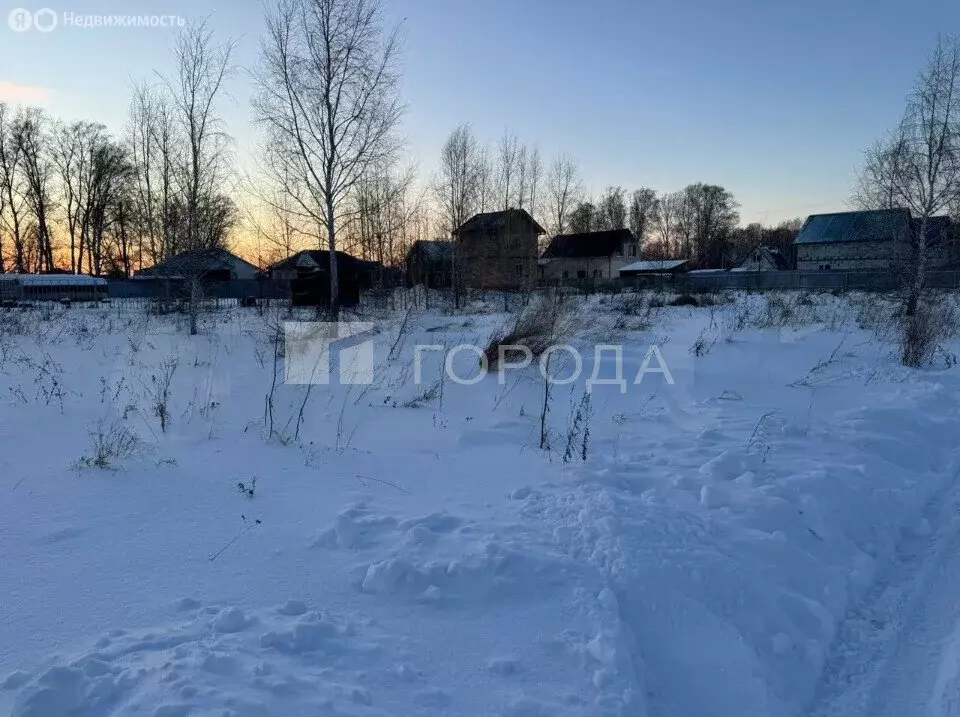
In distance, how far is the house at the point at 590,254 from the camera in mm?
53406

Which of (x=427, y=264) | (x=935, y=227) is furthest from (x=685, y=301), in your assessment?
(x=427, y=264)

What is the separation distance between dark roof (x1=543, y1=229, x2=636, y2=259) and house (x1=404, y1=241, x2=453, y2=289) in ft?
69.6

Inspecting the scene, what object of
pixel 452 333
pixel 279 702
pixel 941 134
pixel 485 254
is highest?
pixel 941 134

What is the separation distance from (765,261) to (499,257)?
39.8 m

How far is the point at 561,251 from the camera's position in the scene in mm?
54812

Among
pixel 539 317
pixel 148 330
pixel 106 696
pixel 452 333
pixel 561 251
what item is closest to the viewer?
pixel 106 696

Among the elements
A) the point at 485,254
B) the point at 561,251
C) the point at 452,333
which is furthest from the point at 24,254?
the point at 452,333

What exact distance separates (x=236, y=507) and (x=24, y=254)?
184ft

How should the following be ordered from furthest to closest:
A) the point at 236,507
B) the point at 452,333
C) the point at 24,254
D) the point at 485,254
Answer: the point at 24,254, the point at 485,254, the point at 452,333, the point at 236,507

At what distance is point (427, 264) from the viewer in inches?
1300

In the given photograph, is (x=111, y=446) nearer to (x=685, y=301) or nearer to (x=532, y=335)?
(x=532, y=335)

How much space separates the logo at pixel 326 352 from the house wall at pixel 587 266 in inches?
1603

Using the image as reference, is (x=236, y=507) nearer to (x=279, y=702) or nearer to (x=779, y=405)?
(x=279, y=702)

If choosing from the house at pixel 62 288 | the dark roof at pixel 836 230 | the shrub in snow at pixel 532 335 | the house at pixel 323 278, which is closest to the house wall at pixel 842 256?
the dark roof at pixel 836 230
